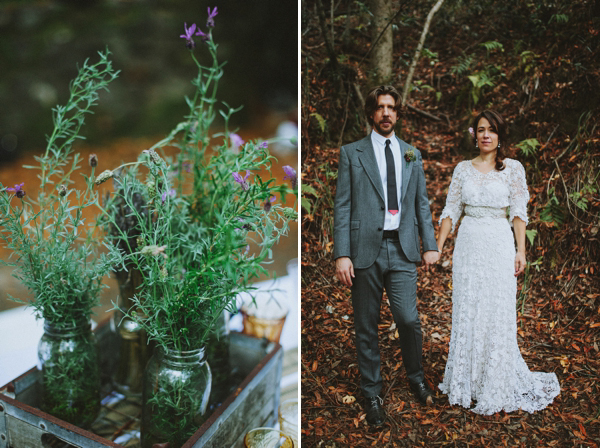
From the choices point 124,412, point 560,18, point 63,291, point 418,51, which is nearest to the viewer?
point 63,291

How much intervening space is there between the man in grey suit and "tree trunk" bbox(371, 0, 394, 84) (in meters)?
0.26

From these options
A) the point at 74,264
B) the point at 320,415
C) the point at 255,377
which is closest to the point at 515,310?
the point at 320,415

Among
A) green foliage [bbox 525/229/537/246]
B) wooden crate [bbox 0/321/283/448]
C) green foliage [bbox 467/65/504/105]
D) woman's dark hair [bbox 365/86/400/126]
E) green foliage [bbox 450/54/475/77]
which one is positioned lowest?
wooden crate [bbox 0/321/283/448]

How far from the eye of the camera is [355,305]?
1.74m

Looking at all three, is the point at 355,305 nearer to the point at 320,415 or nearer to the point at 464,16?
the point at 320,415

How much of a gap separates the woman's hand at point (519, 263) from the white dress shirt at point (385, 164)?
0.50 meters

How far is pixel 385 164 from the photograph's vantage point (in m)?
1.70

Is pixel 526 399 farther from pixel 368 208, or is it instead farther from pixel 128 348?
pixel 128 348

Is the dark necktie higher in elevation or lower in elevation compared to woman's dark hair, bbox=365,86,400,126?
lower

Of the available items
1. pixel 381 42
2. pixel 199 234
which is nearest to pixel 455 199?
pixel 381 42

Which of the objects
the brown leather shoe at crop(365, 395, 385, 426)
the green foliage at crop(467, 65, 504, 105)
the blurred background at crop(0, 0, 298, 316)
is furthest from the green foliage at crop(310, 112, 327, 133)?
the brown leather shoe at crop(365, 395, 385, 426)

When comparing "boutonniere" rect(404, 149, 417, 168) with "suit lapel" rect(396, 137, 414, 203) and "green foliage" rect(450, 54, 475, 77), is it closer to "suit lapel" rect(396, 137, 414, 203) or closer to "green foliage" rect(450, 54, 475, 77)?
"suit lapel" rect(396, 137, 414, 203)

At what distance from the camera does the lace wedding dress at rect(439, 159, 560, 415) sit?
1.67 meters

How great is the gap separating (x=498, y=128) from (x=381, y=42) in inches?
24.3
